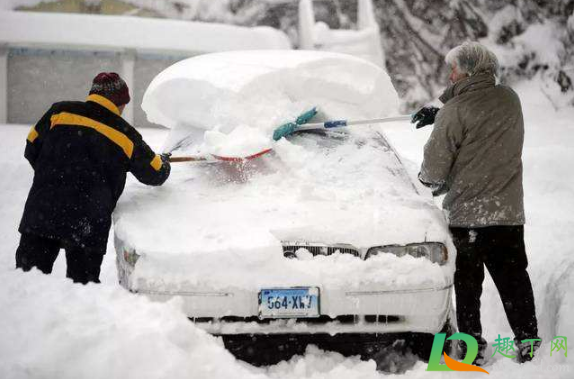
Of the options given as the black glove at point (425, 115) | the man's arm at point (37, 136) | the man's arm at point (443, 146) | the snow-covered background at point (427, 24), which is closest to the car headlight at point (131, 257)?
the man's arm at point (37, 136)

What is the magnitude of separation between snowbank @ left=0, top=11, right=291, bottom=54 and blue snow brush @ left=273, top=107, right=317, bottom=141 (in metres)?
10.5

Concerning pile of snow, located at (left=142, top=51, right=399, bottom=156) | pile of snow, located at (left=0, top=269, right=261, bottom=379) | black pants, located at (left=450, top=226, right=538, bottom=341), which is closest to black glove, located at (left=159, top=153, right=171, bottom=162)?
pile of snow, located at (left=142, top=51, right=399, bottom=156)

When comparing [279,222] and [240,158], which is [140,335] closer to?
[279,222]

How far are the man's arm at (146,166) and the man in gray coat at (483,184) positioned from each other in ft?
5.08

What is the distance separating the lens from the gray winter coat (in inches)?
127

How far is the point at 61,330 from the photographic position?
2.18m

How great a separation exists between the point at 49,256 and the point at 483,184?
2.45 metres

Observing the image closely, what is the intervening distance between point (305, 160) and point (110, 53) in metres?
12.2

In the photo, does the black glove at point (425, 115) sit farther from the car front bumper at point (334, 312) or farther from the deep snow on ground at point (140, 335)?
the car front bumper at point (334, 312)

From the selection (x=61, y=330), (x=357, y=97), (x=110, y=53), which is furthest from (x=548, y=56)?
(x=61, y=330)

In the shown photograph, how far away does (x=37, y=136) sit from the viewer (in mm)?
3506

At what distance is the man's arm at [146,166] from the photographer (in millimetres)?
3480

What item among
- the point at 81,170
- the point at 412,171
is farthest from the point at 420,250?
the point at 81,170

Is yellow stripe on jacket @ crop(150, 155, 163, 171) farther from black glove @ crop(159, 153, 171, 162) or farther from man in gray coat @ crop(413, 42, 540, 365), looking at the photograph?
man in gray coat @ crop(413, 42, 540, 365)
